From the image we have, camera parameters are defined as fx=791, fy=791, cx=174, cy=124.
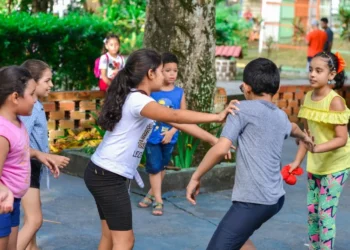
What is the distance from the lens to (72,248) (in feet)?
20.2

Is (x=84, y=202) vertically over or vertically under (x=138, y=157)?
under

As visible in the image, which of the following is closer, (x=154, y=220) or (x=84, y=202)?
(x=154, y=220)

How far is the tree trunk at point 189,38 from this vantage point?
8.79 m

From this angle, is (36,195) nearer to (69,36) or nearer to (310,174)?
(310,174)

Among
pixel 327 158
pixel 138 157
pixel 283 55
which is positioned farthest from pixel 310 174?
pixel 283 55

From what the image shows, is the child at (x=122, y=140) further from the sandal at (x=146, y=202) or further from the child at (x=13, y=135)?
the sandal at (x=146, y=202)

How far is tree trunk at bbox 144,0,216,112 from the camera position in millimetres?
8789

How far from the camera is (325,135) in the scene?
563 cm

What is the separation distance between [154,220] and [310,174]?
1838 mm

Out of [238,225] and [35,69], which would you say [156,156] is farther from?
[238,225]

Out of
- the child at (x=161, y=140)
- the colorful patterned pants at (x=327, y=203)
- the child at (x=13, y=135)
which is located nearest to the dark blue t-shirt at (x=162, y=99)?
the child at (x=161, y=140)

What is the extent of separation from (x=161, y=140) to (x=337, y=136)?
2.08 metres

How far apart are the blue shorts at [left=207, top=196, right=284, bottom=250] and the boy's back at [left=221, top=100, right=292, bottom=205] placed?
4 cm

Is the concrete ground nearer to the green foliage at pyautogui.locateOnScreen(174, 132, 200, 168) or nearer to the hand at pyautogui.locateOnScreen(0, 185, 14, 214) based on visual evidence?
the green foliage at pyautogui.locateOnScreen(174, 132, 200, 168)
